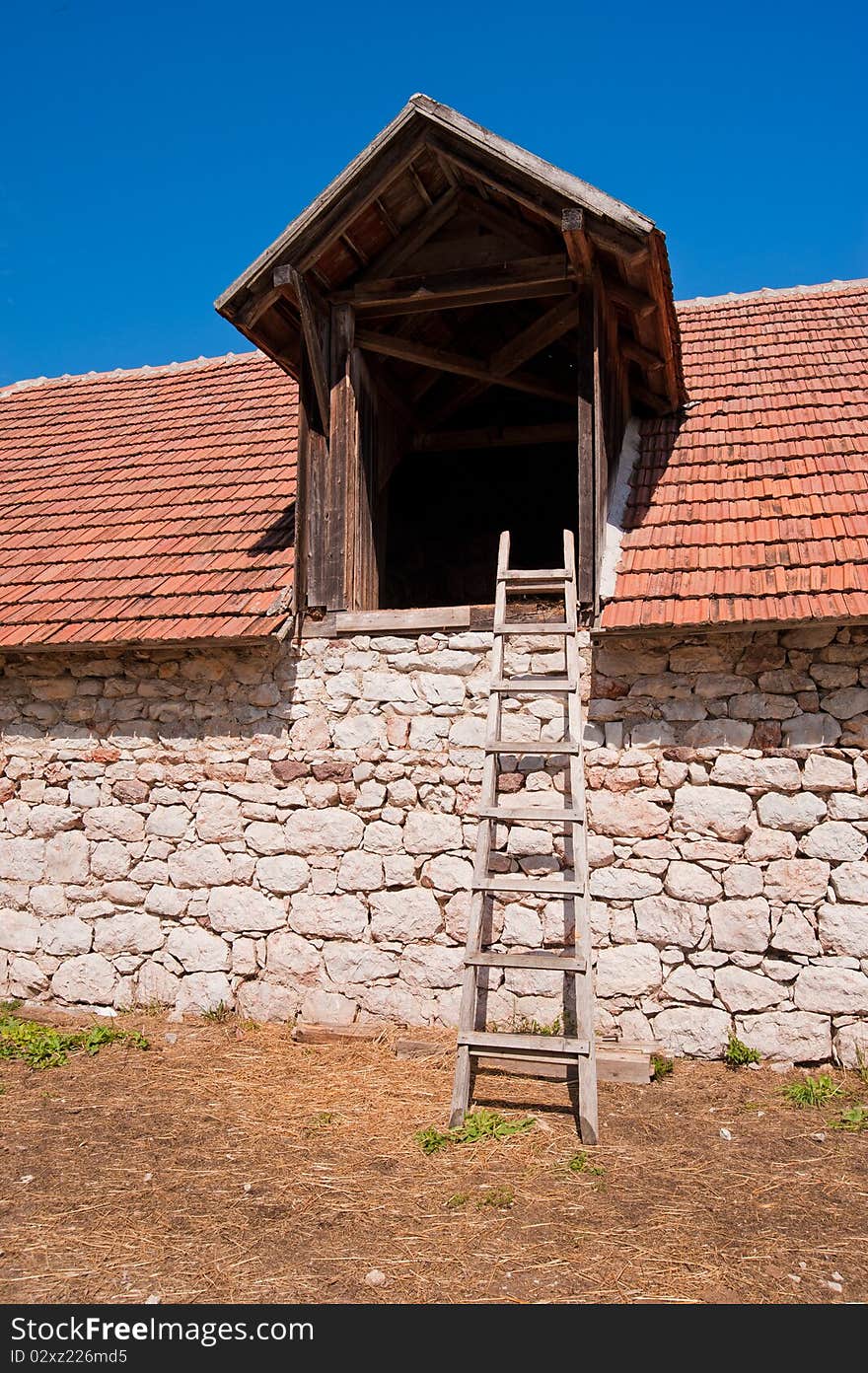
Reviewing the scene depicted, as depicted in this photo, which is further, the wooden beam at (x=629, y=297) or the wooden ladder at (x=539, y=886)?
the wooden beam at (x=629, y=297)

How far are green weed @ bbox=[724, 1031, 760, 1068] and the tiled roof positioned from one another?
7.57ft

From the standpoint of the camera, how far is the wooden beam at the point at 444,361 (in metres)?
6.77

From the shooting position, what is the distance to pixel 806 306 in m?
8.96

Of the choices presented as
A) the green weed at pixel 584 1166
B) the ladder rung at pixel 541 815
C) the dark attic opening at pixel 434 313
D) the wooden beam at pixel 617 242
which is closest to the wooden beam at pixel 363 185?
the dark attic opening at pixel 434 313

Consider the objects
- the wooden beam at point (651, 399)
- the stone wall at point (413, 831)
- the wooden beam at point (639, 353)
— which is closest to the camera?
the stone wall at point (413, 831)

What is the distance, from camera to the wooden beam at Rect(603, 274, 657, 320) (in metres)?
6.22

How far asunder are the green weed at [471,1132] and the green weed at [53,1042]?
225cm

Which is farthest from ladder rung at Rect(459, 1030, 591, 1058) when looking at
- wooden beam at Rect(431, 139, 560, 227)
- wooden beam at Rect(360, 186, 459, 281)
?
wooden beam at Rect(360, 186, 459, 281)

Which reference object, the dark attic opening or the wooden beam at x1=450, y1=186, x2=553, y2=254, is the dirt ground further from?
the wooden beam at x1=450, y1=186, x2=553, y2=254

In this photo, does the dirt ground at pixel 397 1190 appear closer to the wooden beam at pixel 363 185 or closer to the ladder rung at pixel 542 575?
the ladder rung at pixel 542 575

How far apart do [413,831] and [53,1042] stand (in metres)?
2.54

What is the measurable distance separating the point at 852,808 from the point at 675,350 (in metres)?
3.56

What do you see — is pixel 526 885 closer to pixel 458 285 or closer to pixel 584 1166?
pixel 584 1166

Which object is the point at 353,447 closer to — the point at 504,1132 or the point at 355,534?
the point at 355,534
